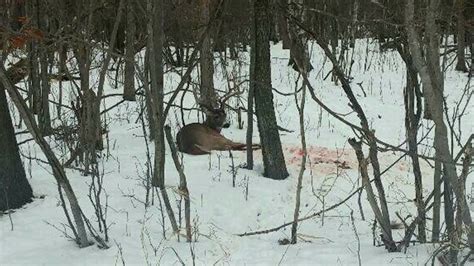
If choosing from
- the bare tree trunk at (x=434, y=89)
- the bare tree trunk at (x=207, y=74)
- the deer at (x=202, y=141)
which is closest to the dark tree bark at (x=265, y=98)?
the deer at (x=202, y=141)

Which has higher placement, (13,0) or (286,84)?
(13,0)

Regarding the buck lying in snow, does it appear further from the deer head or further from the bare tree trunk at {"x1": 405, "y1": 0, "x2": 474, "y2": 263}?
the bare tree trunk at {"x1": 405, "y1": 0, "x2": 474, "y2": 263}

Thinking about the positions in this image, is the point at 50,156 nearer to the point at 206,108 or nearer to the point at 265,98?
the point at 265,98

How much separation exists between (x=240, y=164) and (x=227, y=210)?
1509 millimetres

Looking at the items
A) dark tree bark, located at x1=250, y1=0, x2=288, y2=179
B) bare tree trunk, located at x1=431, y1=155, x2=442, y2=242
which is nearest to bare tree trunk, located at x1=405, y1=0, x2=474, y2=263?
bare tree trunk, located at x1=431, y1=155, x2=442, y2=242

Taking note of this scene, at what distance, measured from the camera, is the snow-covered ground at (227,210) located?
449 cm

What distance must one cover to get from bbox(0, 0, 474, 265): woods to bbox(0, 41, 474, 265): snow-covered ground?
0.03m

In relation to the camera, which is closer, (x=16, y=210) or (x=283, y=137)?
(x=16, y=210)

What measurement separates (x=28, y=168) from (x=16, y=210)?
1.21 metres

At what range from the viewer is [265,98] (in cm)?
698

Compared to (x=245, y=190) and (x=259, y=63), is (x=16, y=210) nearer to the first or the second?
(x=245, y=190)

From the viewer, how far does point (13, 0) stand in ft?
20.2

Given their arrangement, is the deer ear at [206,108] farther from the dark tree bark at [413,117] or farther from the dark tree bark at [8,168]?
the dark tree bark at [413,117]

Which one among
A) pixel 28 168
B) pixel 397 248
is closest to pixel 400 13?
pixel 397 248
